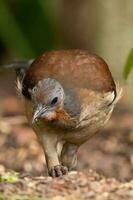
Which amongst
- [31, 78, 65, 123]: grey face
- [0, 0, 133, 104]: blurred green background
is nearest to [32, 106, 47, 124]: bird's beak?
[31, 78, 65, 123]: grey face

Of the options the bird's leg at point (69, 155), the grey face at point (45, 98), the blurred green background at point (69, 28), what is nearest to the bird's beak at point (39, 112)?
the grey face at point (45, 98)

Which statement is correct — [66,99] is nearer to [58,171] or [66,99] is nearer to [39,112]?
[39,112]

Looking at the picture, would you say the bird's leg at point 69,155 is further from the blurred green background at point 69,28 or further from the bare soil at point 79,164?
the blurred green background at point 69,28

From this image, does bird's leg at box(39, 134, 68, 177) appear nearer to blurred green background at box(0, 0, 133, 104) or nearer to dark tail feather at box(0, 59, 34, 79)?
dark tail feather at box(0, 59, 34, 79)

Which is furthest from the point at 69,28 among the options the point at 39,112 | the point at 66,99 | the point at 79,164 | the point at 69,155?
the point at 39,112

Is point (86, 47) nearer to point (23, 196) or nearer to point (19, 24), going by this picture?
point (19, 24)
